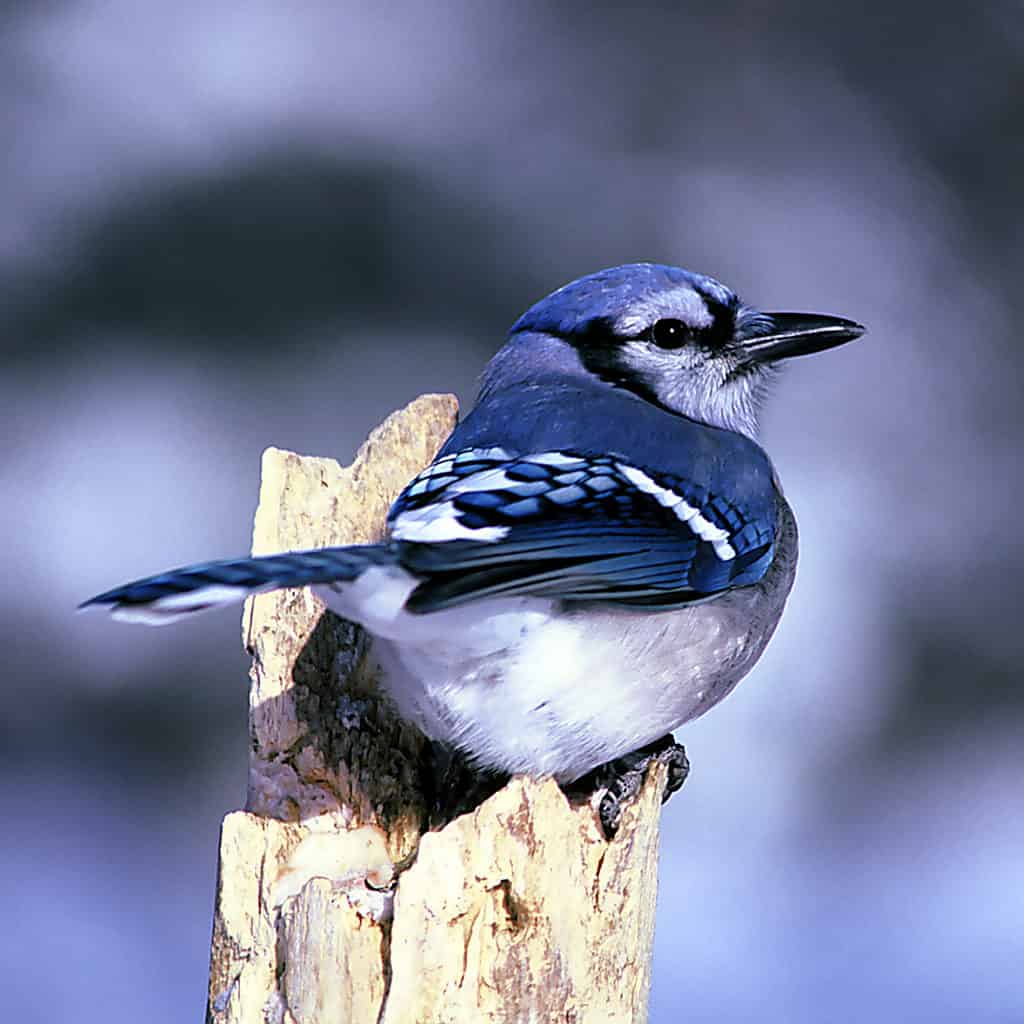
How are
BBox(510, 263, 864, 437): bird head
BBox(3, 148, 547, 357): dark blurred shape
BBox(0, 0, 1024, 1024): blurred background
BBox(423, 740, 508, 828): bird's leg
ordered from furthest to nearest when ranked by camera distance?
1. BBox(3, 148, 547, 357): dark blurred shape
2. BBox(0, 0, 1024, 1024): blurred background
3. BBox(510, 263, 864, 437): bird head
4. BBox(423, 740, 508, 828): bird's leg

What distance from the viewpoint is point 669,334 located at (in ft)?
7.39

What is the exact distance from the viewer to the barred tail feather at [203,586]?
56.9 inches

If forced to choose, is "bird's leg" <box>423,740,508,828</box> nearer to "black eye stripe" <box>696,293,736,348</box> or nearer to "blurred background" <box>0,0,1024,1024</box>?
"black eye stripe" <box>696,293,736,348</box>

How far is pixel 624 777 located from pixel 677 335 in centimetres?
62

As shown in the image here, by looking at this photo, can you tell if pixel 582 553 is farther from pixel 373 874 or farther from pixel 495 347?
pixel 495 347

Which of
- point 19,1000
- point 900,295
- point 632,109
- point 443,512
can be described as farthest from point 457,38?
point 443,512

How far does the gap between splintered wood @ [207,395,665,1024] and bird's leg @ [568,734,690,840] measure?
36 mm

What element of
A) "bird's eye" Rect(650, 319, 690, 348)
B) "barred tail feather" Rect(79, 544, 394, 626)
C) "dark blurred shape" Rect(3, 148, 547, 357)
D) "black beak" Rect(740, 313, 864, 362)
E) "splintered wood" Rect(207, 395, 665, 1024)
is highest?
"dark blurred shape" Rect(3, 148, 547, 357)

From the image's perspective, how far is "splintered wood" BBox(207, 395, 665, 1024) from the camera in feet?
5.41

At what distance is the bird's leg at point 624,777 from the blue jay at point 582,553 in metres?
0.01

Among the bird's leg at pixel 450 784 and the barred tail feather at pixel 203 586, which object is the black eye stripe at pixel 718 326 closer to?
the bird's leg at pixel 450 784

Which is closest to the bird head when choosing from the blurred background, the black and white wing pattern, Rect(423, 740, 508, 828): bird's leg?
the black and white wing pattern

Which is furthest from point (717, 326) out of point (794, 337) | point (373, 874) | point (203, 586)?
point (203, 586)

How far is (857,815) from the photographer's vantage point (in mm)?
3645
